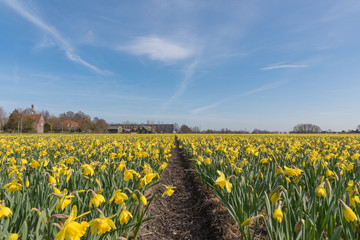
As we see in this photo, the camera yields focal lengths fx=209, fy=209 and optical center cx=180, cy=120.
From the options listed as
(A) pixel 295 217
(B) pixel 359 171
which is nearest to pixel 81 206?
(A) pixel 295 217

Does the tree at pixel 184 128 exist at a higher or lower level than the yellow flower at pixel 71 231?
higher

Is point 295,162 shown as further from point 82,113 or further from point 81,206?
point 82,113

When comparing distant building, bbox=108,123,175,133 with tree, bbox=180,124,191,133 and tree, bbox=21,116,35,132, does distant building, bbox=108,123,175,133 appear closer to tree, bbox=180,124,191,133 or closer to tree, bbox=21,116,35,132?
tree, bbox=180,124,191,133

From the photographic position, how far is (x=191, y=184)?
6.47 metres

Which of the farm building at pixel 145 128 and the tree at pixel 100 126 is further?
the farm building at pixel 145 128

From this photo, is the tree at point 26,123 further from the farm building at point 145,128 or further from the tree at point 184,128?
the tree at point 184,128

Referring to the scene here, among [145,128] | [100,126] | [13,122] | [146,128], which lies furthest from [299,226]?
[100,126]

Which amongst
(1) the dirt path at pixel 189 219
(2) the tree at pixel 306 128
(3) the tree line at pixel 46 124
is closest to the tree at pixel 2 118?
(3) the tree line at pixel 46 124

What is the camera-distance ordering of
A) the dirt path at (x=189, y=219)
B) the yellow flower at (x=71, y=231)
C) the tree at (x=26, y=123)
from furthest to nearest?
the tree at (x=26, y=123)
the dirt path at (x=189, y=219)
the yellow flower at (x=71, y=231)

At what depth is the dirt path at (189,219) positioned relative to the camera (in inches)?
131

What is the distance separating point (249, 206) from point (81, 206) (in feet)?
7.21

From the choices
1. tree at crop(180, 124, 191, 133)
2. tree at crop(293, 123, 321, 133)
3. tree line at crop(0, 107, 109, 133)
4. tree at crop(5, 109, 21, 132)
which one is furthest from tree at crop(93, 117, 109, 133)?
tree at crop(293, 123, 321, 133)

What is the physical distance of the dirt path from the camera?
3.33 metres

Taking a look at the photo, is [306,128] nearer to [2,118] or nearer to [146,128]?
[146,128]
